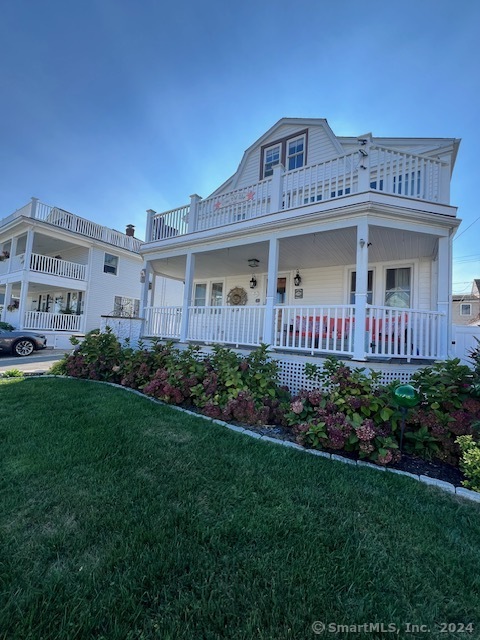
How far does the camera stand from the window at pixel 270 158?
9.92m

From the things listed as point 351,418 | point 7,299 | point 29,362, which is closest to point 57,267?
point 7,299

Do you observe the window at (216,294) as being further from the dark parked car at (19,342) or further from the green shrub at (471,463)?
the green shrub at (471,463)

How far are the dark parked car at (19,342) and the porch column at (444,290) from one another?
14.4m

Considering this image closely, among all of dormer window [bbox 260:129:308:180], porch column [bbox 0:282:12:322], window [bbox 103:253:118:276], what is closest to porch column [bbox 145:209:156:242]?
dormer window [bbox 260:129:308:180]

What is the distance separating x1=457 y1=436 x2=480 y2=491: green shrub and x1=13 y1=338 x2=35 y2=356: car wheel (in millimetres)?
14436

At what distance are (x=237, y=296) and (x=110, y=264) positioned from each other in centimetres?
1073

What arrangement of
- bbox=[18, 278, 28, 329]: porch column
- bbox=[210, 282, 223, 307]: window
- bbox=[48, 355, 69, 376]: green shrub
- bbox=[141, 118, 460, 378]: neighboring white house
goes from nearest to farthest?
bbox=[141, 118, 460, 378]: neighboring white house, bbox=[48, 355, 69, 376]: green shrub, bbox=[210, 282, 223, 307]: window, bbox=[18, 278, 28, 329]: porch column

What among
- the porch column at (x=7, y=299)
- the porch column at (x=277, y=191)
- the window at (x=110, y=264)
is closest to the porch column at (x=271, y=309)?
the porch column at (x=277, y=191)

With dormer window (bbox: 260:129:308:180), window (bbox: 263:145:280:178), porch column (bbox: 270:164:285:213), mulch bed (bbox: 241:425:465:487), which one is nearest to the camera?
mulch bed (bbox: 241:425:465:487)

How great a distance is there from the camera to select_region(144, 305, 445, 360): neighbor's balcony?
17.3ft

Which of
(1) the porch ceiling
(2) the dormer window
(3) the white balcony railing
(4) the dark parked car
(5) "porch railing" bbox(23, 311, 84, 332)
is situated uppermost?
(2) the dormer window

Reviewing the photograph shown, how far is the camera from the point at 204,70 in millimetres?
8383

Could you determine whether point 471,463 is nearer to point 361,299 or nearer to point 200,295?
point 361,299

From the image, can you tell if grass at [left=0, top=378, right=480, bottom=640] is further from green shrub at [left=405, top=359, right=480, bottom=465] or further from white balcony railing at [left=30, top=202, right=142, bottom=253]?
white balcony railing at [left=30, top=202, right=142, bottom=253]
